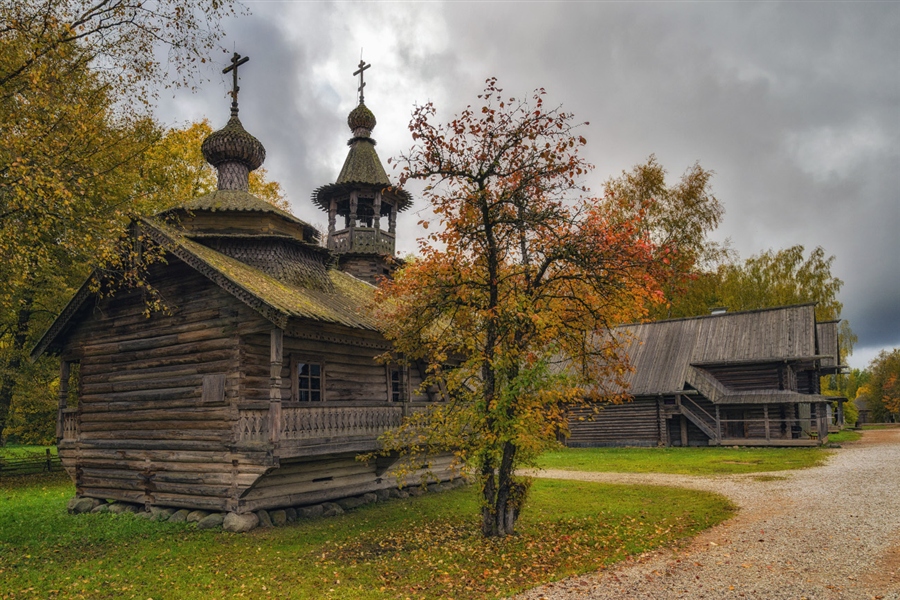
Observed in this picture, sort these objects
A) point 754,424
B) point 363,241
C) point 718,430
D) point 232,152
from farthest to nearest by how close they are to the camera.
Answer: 1. point 754,424
2. point 718,430
3. point 363,241
4. point 232,152

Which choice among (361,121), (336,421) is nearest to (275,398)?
(336,421)

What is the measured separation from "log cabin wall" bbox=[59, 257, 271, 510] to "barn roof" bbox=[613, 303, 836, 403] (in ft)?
73.7

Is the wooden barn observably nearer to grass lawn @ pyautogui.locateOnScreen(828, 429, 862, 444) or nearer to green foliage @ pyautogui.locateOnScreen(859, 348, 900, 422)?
grass lawn @ pyautogui.locateOnScreen(828, 429, 862, 444)

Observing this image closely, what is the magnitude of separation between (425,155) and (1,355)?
22067 mm

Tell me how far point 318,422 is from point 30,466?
20340mm

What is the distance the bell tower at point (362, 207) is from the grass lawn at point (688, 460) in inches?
448

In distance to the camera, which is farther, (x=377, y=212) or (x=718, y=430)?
(x=718, y=430)

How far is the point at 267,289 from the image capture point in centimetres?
1527

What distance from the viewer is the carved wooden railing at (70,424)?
18.5 meters

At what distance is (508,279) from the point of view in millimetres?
12773

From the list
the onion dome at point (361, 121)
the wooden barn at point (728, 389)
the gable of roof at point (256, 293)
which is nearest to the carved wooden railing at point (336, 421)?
the gable of roof at point (256, 293)

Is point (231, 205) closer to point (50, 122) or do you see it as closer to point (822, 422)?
point (50, 122)

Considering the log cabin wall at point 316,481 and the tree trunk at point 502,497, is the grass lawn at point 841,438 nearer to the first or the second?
the log cabin wall at point 316,481

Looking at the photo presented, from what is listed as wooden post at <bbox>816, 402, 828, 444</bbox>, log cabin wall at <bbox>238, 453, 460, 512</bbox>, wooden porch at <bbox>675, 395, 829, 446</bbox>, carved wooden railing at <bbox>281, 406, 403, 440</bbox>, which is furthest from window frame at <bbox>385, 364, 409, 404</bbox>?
wooden post at <bbox>816, 402, 828, 444</bbox>
